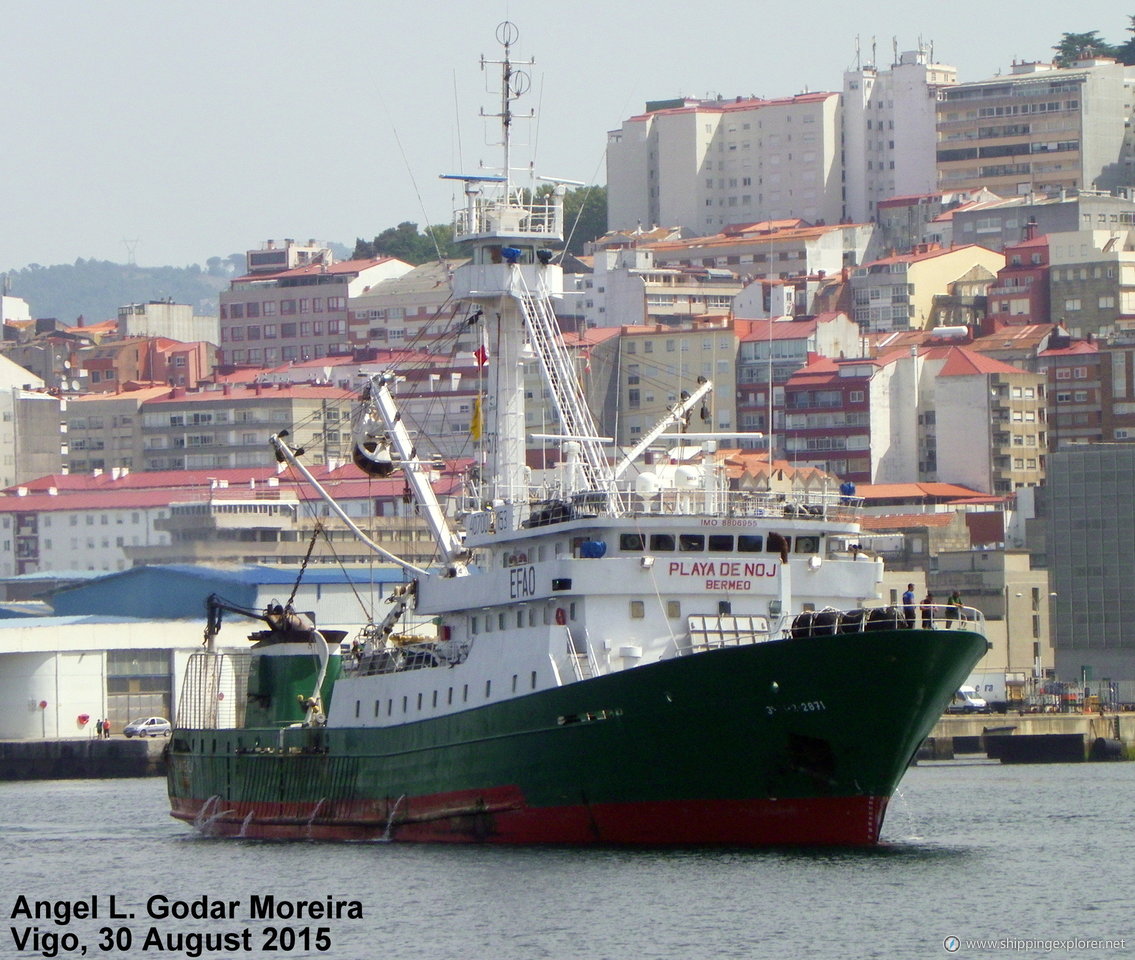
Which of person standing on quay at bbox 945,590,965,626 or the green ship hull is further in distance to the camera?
person standing on quay at bbox 945,590,965,626

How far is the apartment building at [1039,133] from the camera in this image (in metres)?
181

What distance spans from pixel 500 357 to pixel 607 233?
498 ft

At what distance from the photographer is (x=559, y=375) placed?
46875 millimetres

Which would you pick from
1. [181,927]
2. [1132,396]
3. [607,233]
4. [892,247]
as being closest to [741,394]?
[1132,396]

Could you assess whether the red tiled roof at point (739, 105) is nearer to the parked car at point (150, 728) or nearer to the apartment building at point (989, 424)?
the apartment building at point (989, 424)

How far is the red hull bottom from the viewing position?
40125 mm

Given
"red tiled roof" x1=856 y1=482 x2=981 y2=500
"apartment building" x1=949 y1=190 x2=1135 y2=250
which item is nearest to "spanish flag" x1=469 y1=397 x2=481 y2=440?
"red tiled roof" x1=856 y1=482 x2=981 y2=500

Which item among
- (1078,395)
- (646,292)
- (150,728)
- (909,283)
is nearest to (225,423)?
(646,292)

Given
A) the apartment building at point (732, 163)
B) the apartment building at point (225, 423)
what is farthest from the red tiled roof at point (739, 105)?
the apartment building at point (225, 423)

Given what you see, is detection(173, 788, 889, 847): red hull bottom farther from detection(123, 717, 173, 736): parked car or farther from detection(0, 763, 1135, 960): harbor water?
detection(123, 717, 173, 736): parked car

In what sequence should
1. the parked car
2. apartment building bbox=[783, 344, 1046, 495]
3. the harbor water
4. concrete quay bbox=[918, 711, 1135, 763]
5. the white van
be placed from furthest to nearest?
apartment building bbox=[783, 344, 1046, 495] < the white van < the parked car < concrete quay bbox=[918, 711, 1135, 763] < the harbor water

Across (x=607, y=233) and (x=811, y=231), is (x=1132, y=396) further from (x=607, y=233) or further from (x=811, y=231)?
(x=607, y=233)

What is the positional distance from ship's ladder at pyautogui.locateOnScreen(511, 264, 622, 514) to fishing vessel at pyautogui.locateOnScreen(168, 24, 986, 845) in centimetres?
7

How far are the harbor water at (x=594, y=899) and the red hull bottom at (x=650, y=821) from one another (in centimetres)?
45
